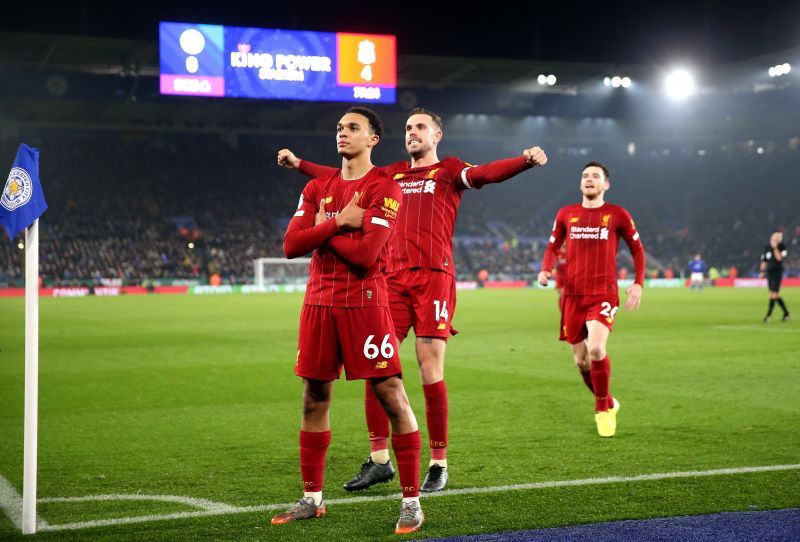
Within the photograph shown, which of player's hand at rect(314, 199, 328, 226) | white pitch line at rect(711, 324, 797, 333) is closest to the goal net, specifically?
white pitch line at rect(711, 324, 797, 333)

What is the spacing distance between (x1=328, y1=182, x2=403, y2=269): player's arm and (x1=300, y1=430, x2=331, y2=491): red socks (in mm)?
1037

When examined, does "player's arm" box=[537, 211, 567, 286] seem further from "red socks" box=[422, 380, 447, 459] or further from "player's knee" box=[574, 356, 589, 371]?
"red socks" box=[422, 380, 447, 459]

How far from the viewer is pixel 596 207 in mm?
9000

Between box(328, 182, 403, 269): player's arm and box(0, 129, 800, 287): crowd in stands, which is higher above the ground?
box(0, 129, 800, 287): crowd in stands

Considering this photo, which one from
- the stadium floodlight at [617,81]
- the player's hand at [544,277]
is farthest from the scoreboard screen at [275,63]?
the player's hand at [544,277]

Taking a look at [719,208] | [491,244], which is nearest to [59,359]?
[491,244]

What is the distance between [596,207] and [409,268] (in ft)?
9.91

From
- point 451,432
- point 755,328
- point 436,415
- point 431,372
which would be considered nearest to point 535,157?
point 431,372

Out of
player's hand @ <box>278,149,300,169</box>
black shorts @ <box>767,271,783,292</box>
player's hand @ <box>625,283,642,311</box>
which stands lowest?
black shorts @ <box>767,271,783,292</box>

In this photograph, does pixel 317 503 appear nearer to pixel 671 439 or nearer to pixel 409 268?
pixel 409 268

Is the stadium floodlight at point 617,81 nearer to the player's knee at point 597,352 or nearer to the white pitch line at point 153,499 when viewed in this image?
the player's knee at point 597,352

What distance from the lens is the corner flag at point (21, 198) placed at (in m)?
5.06

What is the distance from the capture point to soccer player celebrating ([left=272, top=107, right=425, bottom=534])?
5.04 metres

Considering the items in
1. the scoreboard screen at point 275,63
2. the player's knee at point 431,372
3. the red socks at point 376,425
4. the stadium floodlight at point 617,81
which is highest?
the stadium floodlight at point 617,81
